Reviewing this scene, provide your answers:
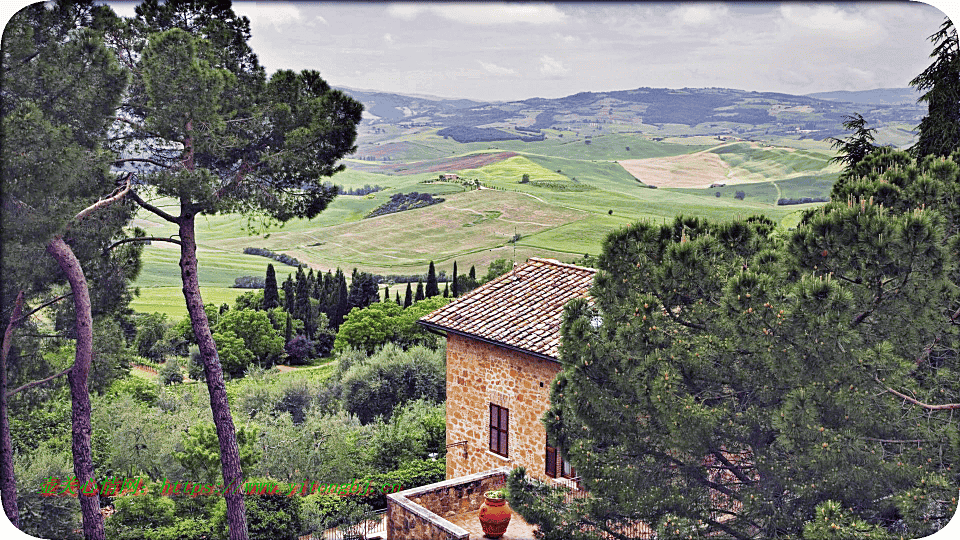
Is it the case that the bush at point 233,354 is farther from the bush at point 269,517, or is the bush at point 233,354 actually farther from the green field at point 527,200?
the bush at point 269,517

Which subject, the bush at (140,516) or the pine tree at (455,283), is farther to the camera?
the pine tree at (455,283)

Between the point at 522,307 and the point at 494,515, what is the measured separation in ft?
9.80

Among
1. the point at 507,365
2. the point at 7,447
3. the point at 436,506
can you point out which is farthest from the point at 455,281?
the point at 7,447

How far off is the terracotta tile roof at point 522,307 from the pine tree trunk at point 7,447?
4.84 metres

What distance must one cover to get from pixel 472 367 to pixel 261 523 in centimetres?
340

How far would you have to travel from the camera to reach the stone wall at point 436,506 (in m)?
8.17

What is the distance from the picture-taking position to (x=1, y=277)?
830cm

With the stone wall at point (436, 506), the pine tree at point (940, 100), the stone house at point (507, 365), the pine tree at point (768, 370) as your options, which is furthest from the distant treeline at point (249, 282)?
the pine tree at point (940, 100)

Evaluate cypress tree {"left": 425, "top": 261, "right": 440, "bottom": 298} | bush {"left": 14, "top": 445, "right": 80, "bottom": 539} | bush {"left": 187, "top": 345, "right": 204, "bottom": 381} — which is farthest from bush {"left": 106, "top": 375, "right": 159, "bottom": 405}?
cypress tree {"left": 425, "top": 261, "right": 440, "bottom": 298}

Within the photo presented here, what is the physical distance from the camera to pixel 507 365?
33.3 ft

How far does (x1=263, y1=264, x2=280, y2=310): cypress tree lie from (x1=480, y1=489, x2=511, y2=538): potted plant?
8065mm

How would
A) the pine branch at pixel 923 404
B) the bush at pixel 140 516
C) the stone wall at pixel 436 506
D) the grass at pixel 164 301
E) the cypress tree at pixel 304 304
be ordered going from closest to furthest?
the pine branch at pixel 923 404 → the stone wall at pixel 436 506 → the bush at pixel 140 516 → the grass at pixel 164 301 → the cypress tree at pixel 304 304

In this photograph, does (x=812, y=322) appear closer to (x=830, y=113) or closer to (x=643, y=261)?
(x=643, y=261)

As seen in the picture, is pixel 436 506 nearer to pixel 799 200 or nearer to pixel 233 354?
pixel 233 354
